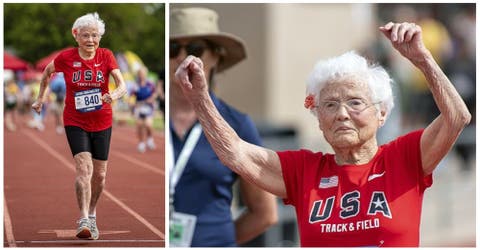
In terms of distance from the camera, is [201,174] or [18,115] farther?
[201,174]

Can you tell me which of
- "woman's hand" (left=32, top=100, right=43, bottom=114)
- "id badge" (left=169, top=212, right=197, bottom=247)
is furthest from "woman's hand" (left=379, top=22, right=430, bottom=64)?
"id badge" (left=169, top=212, right=197, bottom=247)

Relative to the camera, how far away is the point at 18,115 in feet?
15.7

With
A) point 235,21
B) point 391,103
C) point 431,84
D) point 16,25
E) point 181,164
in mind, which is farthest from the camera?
point 235,21

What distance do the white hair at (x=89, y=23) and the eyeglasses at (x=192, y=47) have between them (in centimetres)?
120

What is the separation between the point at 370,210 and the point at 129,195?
856 millimetres

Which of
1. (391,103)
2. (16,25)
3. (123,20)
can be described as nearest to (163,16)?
(123,20)

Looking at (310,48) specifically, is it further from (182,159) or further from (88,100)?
(88,100)

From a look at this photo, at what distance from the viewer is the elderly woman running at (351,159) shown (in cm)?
414

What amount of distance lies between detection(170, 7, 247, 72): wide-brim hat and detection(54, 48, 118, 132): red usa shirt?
4.26ft

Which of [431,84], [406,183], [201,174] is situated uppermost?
[431,84]

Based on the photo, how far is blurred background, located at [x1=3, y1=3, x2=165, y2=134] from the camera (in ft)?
14.4

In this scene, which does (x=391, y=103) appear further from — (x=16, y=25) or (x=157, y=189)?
(x=16, y=25)

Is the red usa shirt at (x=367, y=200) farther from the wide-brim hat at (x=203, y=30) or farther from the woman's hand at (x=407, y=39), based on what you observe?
the wide-brim hat at (x=203, y=30)

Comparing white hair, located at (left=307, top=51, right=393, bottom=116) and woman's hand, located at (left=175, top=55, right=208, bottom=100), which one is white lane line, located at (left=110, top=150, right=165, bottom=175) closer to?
woman's hand, located at (left=175, top=55, right=208, bottom=100)
